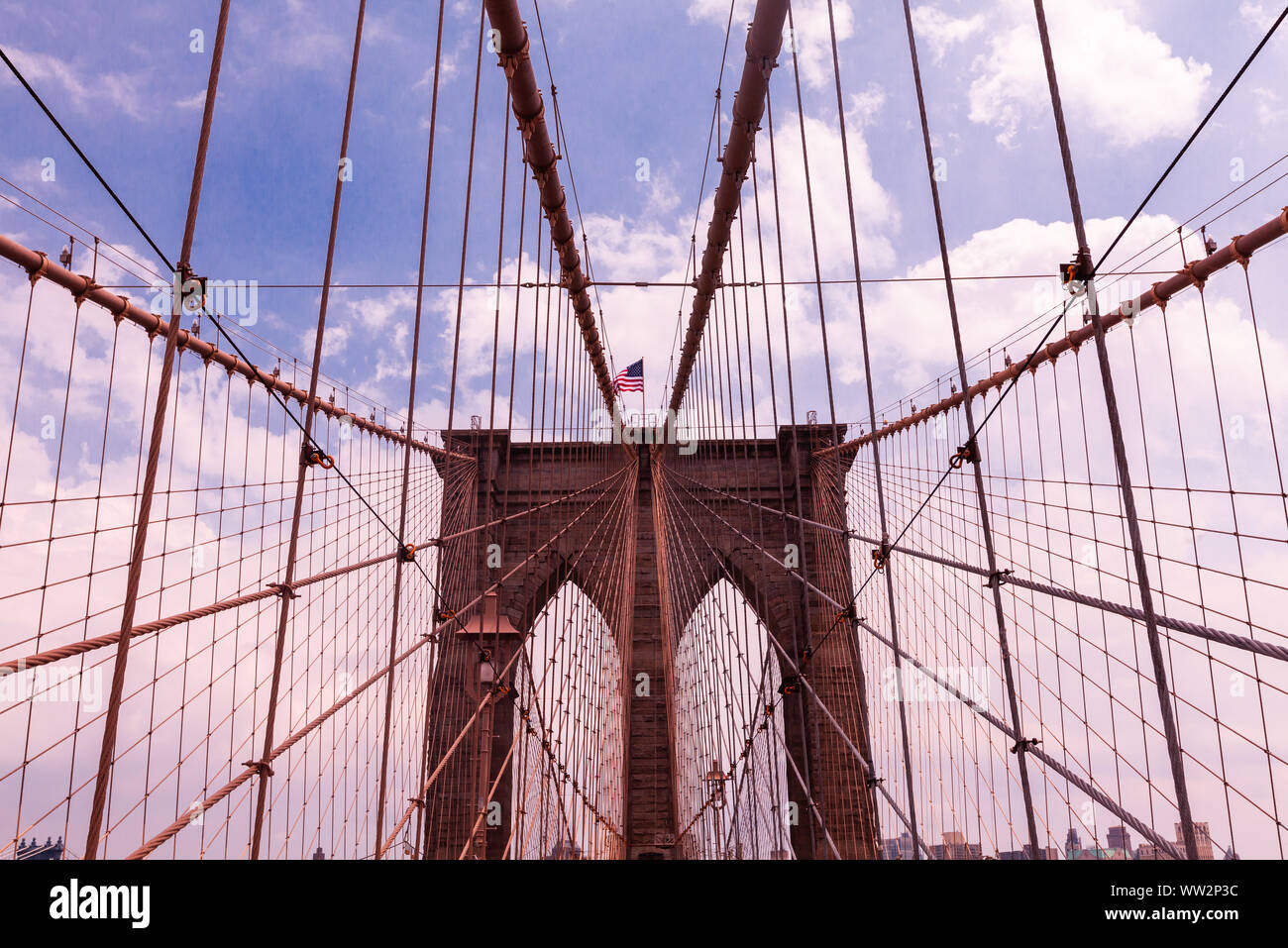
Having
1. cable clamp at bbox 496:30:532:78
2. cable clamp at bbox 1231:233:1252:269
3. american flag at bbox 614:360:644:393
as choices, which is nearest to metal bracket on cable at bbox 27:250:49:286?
cable clamp at bbox 496:30:532:78

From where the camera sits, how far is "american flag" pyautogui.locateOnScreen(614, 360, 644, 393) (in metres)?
14.7

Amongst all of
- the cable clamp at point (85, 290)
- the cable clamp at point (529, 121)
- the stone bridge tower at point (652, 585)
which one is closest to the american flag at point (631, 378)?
the stone bridge tower at point (652, 585)

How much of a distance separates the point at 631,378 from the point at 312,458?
11.3 metres

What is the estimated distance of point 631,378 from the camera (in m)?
14.9

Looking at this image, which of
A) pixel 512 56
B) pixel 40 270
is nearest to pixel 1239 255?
pixel 512 56

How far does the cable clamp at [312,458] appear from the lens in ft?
11.6

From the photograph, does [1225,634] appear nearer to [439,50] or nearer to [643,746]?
[439,50]

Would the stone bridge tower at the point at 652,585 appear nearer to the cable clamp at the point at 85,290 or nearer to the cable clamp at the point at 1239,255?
the cable clamp at the point at 85,290

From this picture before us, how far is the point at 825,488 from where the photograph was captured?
15039 millimetres

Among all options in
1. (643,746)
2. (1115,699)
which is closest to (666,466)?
(643,746)

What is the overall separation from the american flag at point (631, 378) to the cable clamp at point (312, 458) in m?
10.8

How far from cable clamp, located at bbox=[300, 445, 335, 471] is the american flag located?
10777mm

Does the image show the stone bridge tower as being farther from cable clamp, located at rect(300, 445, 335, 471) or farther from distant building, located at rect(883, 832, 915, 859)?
cable clamp, located at rect(300, 445, 335, 471)
